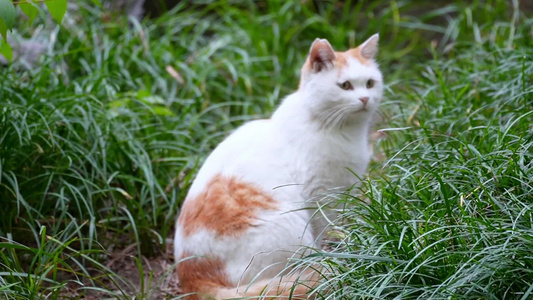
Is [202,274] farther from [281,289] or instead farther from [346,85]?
[346,85]

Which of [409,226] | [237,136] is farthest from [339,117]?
[409,226]

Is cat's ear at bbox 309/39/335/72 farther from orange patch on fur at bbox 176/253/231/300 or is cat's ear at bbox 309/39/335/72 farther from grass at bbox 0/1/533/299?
orange patch on fur at bbox 176/253/231/300

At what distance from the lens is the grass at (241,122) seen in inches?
98.5

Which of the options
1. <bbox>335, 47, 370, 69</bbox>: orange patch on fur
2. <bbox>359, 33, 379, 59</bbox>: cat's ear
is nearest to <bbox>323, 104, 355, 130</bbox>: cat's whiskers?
<bbox>335, 47, 370, 69</bbox>: orange patch on fur

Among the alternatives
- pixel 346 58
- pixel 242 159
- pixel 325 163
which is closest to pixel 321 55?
pixel 346 58

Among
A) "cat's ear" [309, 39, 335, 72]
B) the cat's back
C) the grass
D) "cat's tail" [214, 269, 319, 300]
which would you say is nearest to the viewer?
the grass

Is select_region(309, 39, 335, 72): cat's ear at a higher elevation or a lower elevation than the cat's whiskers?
higher

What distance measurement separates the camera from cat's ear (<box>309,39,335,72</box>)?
11.1ft

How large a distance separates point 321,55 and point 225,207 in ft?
2.93

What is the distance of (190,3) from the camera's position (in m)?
6.48

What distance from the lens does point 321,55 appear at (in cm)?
341

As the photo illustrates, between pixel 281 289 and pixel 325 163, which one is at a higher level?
pixel 325 163

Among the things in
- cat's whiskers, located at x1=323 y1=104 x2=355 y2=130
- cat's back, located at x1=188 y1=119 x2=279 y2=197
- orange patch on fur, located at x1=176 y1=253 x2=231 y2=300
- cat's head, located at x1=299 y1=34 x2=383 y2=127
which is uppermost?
cat's head, located at x1=299 y1=34 x2=383 y2=127

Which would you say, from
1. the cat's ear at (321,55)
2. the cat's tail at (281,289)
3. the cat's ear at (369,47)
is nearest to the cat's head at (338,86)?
the cat's ear at (321,55)
